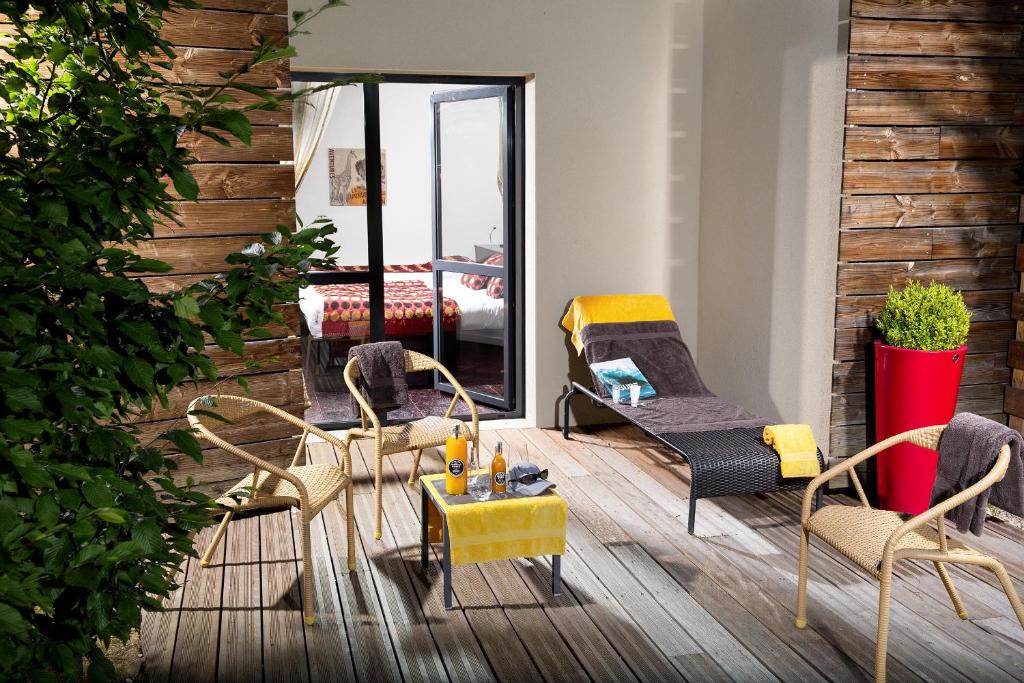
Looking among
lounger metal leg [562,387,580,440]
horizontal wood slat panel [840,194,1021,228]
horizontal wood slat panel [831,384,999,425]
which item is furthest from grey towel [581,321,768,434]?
horizontal wood slat panel [840,194,1021,228]

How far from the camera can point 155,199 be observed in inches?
60.5

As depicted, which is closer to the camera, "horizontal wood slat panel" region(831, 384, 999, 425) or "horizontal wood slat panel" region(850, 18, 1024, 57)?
"horizontal wood slat panel" region(850, 18, 1024, 57)

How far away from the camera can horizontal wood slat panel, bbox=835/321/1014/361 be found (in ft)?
16.3

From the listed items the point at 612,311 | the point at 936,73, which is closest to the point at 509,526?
the point at 612,311

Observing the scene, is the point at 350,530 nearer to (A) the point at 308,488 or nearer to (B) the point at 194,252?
(A) the point at 308,488

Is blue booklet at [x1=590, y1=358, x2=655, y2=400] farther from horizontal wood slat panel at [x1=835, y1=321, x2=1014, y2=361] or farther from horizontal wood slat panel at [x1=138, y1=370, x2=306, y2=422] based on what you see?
horizontal wood slat panel at [x1=138, y1=370, x2=306, y2=422]

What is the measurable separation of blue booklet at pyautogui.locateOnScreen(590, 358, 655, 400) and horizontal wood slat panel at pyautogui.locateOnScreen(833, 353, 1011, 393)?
113 centimetres

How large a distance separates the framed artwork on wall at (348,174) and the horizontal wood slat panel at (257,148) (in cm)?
168

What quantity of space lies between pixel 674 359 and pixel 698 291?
841 millimetres

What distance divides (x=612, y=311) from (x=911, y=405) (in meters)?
2.07

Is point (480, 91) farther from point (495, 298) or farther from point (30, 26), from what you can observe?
point (30, 26)

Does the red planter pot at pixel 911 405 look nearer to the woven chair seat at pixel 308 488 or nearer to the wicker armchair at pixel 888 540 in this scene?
the wicker armchair at pixel 888 540

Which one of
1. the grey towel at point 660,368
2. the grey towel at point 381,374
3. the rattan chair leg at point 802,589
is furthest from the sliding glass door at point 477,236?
the rattan chair leg at point 802,589

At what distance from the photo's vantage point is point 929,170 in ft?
16.1
